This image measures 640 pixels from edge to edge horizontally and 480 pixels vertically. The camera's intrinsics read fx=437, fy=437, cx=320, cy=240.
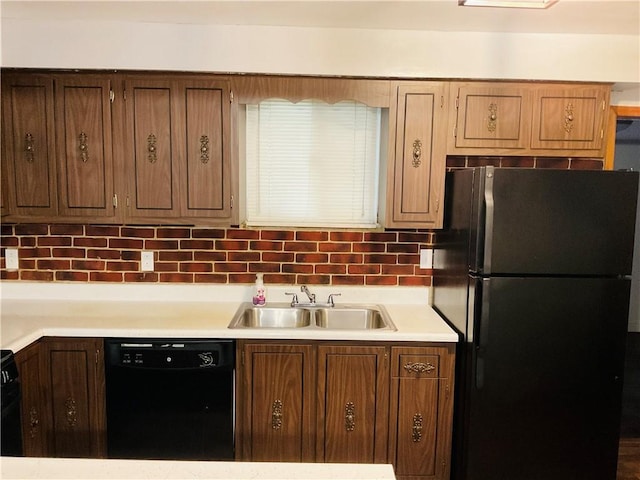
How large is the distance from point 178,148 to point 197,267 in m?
0.73

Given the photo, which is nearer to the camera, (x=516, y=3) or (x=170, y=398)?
(x=516, y=3)

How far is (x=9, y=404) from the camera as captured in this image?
5.73 feet

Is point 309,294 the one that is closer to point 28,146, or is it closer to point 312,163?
point 312,163

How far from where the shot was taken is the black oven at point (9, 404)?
1.70 meters

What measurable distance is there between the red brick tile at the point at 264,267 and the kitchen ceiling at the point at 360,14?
4.31 feet

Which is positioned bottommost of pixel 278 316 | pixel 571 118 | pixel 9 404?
pixel 9 404

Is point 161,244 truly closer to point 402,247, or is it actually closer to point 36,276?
point 36,276

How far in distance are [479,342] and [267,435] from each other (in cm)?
112

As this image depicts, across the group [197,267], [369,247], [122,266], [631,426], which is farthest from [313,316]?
[631,426]

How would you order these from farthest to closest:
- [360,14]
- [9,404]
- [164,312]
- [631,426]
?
[631,426]
[164,312]
[360,14]
[9,404]

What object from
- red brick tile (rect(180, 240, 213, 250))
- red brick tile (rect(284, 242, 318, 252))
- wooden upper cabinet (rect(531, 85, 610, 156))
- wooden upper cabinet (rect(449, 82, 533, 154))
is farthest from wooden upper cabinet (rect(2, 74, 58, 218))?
wooden upper cabinet (rect(531, 85, 610, 156))

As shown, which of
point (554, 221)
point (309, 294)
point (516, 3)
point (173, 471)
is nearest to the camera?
point (173, 471)

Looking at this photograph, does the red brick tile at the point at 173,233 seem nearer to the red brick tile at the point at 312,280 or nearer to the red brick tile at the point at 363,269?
the red brick tile at the point at 312,280

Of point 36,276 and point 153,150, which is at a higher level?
point 153,150
